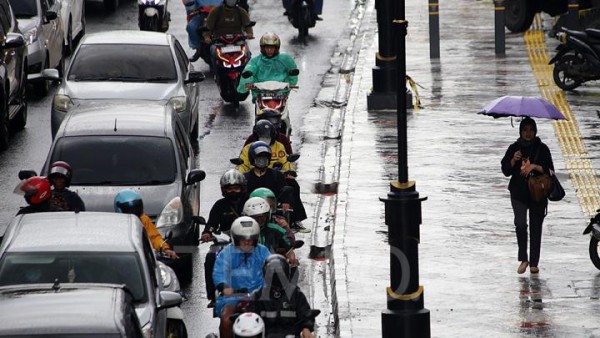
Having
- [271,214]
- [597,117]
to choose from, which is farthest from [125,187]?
[597,117]

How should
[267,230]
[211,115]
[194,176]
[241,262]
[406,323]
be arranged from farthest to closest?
[211,115], [194,176], [267,230], [406,323], [241,262]

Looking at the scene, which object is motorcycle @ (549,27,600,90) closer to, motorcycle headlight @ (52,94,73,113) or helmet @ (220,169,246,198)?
motorcycle headlight @ (52,94,73,113)

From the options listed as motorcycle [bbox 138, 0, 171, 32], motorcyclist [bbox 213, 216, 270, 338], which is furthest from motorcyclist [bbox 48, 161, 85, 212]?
motorcycle [bbox 138, 0, 171, 32]

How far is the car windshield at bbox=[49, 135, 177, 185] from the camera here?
55.3 feet

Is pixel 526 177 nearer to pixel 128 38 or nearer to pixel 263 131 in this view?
pixel 263 131

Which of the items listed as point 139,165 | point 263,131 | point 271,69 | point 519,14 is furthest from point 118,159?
point 519,14

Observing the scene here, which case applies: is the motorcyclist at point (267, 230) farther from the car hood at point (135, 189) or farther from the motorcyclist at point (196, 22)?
the motorcyclist at point (196, 22)

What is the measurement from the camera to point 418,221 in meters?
13.3

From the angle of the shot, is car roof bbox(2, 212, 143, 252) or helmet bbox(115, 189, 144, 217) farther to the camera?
helmet bbox(115, 189, 144, 217)

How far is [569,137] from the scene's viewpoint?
2306 centimetres

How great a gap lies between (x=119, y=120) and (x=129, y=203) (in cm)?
304

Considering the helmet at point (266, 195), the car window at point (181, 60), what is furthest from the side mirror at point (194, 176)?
the car window at point (181, 60)

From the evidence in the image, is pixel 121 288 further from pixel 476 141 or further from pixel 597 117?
pixel 597 117

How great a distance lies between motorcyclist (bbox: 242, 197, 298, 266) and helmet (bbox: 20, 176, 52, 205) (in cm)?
205
